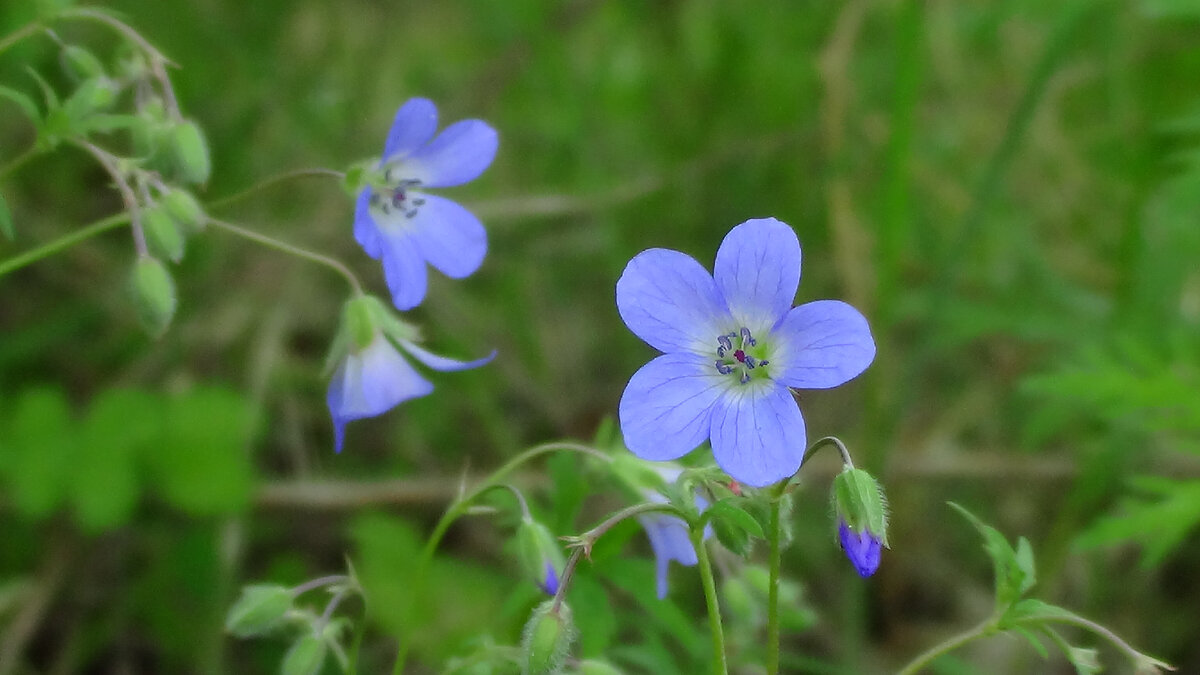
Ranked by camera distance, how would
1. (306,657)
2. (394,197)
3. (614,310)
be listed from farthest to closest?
(614,310)
(394,197)
(306,657)

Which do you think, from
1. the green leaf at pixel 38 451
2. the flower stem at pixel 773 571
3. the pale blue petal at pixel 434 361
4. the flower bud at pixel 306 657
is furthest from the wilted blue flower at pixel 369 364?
the green leaf at pixel 38 451

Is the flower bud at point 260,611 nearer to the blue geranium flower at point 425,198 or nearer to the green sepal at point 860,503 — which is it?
the blue geranium flower at point 425,198

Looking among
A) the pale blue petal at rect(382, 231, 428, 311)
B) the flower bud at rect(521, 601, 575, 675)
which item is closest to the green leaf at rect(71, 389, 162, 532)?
the pale blue petal at rect(382, 231, 428, 311)

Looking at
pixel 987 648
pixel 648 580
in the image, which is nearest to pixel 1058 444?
pixel 987 648

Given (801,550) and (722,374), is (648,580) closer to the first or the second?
(722,374)

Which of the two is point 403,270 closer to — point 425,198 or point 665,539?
point 425,198

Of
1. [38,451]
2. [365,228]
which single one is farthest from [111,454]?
[365,228]
